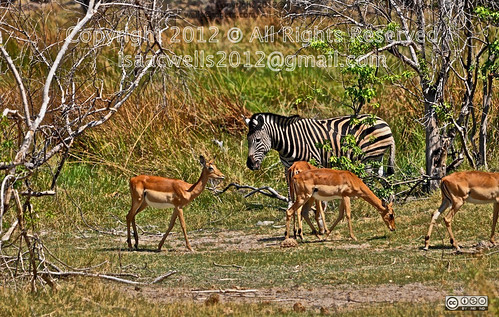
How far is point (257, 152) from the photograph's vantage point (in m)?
15.4

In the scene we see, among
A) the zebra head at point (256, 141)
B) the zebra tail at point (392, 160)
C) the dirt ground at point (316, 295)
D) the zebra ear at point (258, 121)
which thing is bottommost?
the dirt ground at point (316, 295)

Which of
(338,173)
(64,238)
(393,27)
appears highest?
(393,27)

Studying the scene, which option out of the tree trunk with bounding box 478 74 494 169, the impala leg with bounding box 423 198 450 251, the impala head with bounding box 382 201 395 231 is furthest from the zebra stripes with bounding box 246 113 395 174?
the impala leg with bounding box 423 198 450 251

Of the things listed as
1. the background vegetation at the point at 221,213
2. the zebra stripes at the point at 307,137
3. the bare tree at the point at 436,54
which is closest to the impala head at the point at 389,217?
the background vegetation at the point at 221,213

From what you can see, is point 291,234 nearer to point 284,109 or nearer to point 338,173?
point 338,173

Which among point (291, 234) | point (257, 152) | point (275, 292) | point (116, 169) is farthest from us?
point (116, 169)

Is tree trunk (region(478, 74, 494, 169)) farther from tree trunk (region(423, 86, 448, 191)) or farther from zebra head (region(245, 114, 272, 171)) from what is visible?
zebra head (region(245, 114, 272, 171))

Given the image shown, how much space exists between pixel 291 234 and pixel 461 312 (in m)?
5.96

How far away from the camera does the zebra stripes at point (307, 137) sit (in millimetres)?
15422

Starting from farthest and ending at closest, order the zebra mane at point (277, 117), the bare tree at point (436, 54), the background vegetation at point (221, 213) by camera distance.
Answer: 1. the zebra mane at point (277, 117)
2. the bare tree at point (436, 54)
3. the background vegetation at point (221, 213)

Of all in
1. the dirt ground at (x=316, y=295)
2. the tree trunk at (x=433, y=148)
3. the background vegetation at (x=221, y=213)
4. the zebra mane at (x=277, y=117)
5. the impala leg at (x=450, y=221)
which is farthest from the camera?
the tree trunk at (x=433, y=148)

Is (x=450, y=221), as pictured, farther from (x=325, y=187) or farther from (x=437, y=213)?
(x=325, y=187)

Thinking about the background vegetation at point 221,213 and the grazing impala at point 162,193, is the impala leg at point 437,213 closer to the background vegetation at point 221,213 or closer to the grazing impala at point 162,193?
the background vegetation at point 221,213

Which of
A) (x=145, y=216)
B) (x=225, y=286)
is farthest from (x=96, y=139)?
(x=225, y=286)
